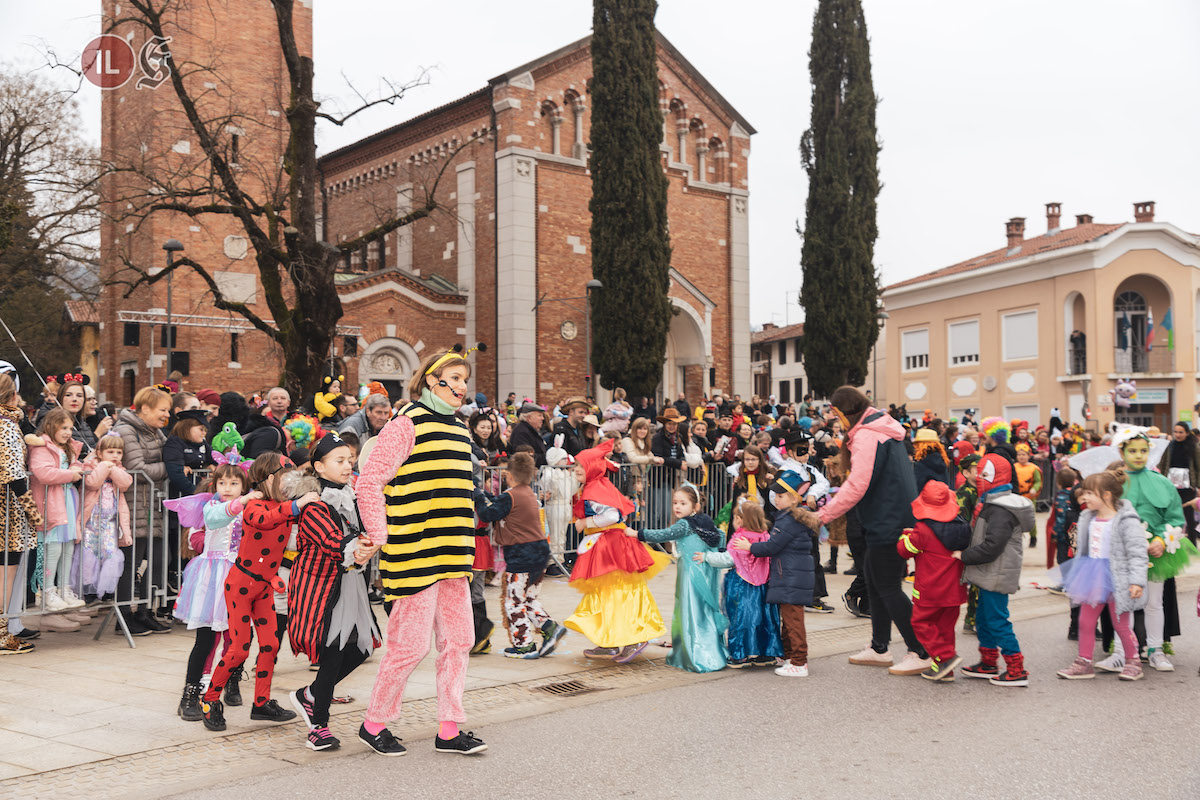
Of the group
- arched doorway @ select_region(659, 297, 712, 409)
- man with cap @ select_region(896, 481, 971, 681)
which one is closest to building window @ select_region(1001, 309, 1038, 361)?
arched doorway @ select_region(659, 297, 712, 409)

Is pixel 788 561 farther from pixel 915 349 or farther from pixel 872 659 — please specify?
pixel 915 349

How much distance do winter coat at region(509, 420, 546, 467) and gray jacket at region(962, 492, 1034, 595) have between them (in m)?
5.50

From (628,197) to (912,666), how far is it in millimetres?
20586

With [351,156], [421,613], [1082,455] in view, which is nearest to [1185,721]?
[1082,455]

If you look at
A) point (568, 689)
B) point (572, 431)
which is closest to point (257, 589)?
point (568, 689)

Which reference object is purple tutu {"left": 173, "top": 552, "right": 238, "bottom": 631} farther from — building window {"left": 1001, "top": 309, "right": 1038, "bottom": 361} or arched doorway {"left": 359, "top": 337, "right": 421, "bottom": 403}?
building window {"left": 1001, "top": 309, "right": 1038, "bottom": 361}

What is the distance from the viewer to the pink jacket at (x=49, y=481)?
320 inches

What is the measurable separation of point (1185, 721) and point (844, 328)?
86.5 ft

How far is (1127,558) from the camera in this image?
24.9 feet

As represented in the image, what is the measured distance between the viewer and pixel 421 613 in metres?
5.52

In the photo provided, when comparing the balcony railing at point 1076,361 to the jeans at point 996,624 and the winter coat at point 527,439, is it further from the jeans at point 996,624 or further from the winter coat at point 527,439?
the jeans at point 996,624

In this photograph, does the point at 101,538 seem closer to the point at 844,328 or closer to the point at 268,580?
the point at 268,580

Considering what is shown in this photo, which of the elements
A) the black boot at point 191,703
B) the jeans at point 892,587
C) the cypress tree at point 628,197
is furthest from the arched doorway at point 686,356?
the black boot at point 191,703

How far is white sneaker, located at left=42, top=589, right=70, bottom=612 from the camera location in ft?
27.0
